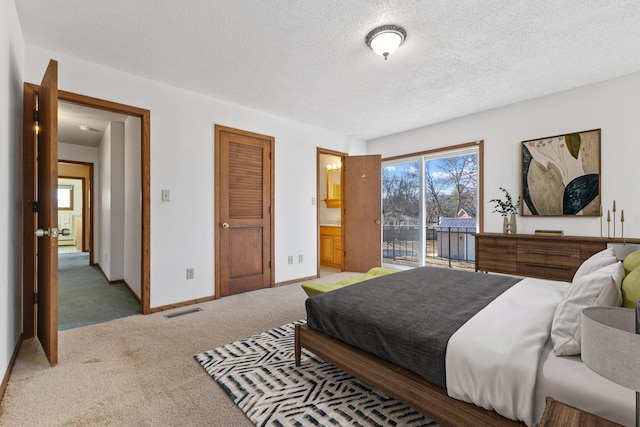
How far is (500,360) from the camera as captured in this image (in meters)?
1.09

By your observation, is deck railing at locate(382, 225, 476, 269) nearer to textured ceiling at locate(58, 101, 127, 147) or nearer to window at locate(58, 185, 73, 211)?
textured ceiling at locate(58, 101, 127, 147)

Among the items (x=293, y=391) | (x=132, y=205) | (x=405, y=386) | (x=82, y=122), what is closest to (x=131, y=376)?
(x=293, y=391)

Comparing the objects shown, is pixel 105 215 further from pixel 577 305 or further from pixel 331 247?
pixel 577 305

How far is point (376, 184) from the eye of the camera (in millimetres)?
5129

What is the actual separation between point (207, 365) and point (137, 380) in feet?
1.37

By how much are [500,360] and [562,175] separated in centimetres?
338

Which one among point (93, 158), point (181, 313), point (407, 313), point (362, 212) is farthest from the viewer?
point (93, 158)

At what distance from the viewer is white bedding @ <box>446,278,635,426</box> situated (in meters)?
0.92

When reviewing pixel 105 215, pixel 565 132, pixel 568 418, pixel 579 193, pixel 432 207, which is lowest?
pixel 568 418

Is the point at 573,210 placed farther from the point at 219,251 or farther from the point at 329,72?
the point at 219,251

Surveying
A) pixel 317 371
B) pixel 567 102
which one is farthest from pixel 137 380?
pixel 567 102

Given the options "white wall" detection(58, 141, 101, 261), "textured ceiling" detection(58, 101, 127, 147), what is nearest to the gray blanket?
"textured ceiling" detection(58, 101, 127, 147)

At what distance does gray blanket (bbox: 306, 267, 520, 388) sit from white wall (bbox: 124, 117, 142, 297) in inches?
105

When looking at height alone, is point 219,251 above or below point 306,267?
above
